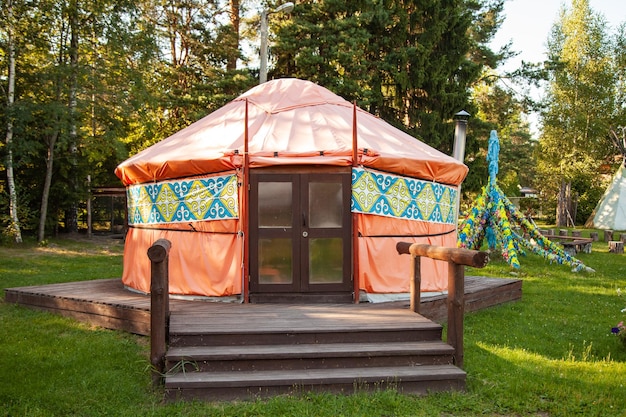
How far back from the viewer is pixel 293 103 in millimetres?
6855

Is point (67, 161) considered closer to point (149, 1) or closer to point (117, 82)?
point (117, 82)

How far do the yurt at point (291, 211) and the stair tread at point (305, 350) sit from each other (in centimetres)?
138

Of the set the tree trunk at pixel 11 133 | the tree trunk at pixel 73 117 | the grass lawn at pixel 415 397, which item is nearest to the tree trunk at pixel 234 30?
the tree trunk at pixel 73 117

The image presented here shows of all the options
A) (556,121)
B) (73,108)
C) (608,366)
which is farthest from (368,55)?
(608,366)

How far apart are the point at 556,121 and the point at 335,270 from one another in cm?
2120

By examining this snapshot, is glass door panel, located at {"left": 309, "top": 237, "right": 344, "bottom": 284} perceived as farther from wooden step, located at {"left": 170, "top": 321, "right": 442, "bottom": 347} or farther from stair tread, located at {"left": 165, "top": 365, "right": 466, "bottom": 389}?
stair tread, located at {"left": 165, "top": 365, "right": 466, "bottom": 389}

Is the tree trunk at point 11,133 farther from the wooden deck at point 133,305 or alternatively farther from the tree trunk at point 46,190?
the wooden deck at point 133,305

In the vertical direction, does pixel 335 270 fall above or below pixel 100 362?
above

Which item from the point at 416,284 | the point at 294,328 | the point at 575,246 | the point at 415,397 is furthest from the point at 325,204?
the point at 575,246

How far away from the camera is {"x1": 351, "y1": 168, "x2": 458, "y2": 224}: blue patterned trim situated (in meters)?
5.71

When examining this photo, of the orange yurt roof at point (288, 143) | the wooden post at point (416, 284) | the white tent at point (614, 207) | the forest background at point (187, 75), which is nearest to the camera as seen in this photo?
the wooden post at point (416, 284)

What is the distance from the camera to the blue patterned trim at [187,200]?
5742 mm

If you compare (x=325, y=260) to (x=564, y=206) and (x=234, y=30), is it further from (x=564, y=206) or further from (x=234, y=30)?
(x=564, y=206)

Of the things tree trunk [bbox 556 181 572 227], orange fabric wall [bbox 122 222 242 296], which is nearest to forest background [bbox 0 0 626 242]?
tree trunk [bbox 556 181 572 227]
